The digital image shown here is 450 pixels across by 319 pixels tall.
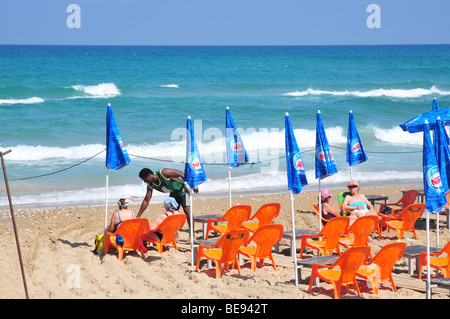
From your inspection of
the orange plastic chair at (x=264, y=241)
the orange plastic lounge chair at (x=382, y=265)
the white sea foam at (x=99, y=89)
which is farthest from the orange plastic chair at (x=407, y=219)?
the white sea foam at (x=99, y=89)

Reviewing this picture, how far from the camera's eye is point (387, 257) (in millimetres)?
7574

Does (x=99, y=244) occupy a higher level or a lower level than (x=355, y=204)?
lower

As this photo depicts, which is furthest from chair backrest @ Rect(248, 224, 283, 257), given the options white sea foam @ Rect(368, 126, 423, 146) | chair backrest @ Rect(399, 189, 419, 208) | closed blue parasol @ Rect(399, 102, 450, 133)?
white sea foam @ Rect(368, 126, 423, 146)

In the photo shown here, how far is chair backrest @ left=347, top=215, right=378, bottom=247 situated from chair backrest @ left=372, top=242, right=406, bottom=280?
152 centimetres

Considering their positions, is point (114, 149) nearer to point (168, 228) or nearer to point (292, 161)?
point (168, 228)

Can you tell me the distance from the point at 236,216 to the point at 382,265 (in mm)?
3306

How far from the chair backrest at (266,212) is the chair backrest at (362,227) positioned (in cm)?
170

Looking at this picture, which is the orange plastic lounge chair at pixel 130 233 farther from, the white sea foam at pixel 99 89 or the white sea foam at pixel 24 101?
the white sea foam at pixel 99 89

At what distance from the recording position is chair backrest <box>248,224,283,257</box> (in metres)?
8.56

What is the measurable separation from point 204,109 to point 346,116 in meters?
7.84

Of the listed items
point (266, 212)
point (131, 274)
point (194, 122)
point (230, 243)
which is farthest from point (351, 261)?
point (194, 122)
